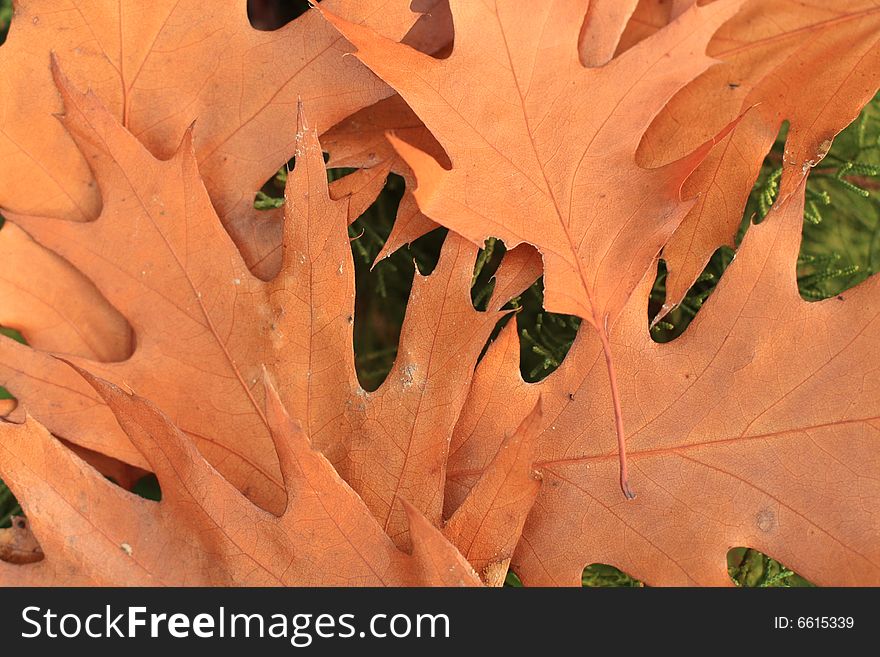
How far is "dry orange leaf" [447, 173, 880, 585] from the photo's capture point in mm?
666

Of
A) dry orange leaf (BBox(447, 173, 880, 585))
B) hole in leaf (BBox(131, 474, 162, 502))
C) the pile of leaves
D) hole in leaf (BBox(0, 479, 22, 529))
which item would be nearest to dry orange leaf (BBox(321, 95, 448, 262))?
the pile of leaves

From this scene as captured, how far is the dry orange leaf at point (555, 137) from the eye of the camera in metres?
0.66

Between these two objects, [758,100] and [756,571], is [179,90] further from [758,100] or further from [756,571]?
[756,571]

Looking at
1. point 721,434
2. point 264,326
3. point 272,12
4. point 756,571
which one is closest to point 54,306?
point 264,326

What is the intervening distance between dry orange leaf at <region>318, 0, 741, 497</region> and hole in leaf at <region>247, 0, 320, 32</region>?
1.17 ft

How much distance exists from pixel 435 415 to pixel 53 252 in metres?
0.39

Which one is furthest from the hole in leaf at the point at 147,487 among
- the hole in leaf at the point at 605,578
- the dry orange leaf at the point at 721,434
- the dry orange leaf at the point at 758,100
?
the dry orange leaf at the point at 758,100

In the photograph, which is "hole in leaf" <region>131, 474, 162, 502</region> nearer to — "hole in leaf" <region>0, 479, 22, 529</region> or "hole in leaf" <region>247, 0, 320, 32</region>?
"hole in leaf" <region>0, 479, 22, 529</region>

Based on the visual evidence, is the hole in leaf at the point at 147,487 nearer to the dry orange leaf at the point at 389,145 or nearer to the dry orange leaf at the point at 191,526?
the dry orange leaf at the point at 191,526

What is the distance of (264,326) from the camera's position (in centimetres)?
69

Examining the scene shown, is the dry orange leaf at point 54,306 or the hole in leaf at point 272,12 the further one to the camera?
the hole in leaf at point 272,12

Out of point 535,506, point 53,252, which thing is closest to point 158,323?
point 53,252

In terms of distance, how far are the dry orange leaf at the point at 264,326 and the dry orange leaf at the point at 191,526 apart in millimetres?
52

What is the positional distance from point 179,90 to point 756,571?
80cm
